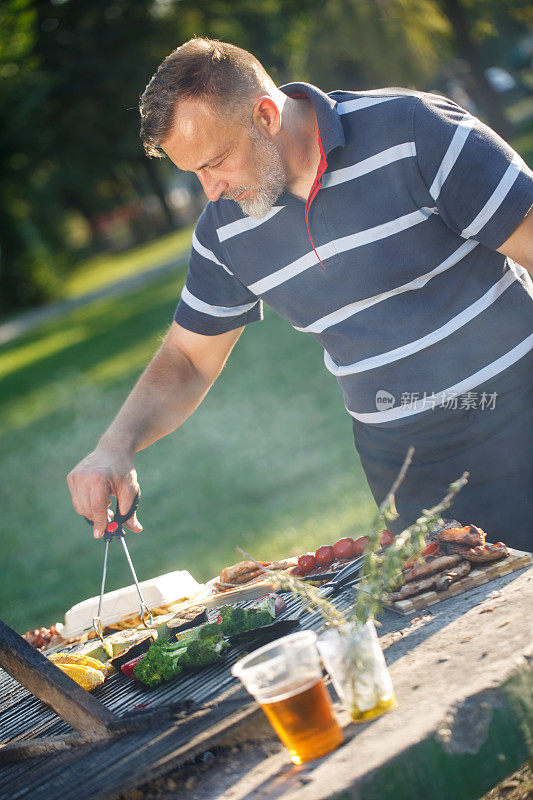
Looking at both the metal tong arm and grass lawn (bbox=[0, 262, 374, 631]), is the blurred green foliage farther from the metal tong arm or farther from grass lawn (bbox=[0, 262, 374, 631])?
the metal tong arm

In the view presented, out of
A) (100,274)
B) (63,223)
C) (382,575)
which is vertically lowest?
(382,575)

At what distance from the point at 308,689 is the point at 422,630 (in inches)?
23.7

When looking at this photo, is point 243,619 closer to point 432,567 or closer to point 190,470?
point 432,567

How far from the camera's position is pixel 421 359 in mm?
2959

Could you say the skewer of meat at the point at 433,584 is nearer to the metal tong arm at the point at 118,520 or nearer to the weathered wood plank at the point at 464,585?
the weathered wood plank at the point at 464,585

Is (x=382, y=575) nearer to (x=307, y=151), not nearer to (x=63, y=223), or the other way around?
(x=307, y=151)

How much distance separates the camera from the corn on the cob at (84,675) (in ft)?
9.00

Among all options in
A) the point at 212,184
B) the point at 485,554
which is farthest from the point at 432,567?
the point at 212,184

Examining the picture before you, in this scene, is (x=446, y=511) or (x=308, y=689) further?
(x=446, y=511)

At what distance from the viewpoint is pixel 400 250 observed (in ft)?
9.32

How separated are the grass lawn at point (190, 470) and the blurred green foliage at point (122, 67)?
622cm

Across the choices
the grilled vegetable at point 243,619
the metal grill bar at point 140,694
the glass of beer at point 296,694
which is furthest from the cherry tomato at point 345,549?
the glass of beer at point 296,694

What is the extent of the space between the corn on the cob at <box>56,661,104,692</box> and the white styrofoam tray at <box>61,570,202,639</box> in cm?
73

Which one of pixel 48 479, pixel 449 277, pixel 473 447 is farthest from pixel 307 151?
pixel 48 479
